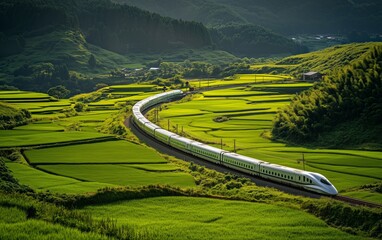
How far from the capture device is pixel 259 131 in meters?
67.9

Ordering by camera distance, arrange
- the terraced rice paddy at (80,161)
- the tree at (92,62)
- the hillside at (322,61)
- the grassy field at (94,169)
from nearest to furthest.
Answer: the grassy field at (94,169)
the terraced rice paddy at (80,161)
the hillside at (322,61)
the tree at (92,62)

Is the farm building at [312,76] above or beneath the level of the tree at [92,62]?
beneath

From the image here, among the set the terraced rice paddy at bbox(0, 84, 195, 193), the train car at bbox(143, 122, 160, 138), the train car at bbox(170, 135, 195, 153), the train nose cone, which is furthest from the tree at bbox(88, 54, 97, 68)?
the train nose cone

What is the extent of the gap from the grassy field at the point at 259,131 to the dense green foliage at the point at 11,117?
18372 millimetres

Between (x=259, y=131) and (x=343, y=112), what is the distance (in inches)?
389

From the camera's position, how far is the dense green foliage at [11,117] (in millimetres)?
70550

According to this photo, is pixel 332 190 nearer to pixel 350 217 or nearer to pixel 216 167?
pixel 350 217

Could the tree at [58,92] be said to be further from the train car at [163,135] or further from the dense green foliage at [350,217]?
the dense green foliage at [350,217]

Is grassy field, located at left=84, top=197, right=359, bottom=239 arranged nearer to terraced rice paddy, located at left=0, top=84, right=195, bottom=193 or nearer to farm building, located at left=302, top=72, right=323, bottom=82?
terraced rice paddy, located at left=0, top=84, right=195, bottom=193

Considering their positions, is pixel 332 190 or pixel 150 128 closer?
pixel 332 190

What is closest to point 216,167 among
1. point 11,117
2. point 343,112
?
point 343,112

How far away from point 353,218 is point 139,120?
1915 inches

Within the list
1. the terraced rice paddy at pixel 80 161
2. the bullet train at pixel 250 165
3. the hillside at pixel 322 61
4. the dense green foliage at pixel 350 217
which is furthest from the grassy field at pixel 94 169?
the hillside at pixel 322 61

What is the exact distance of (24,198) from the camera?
30578mm
